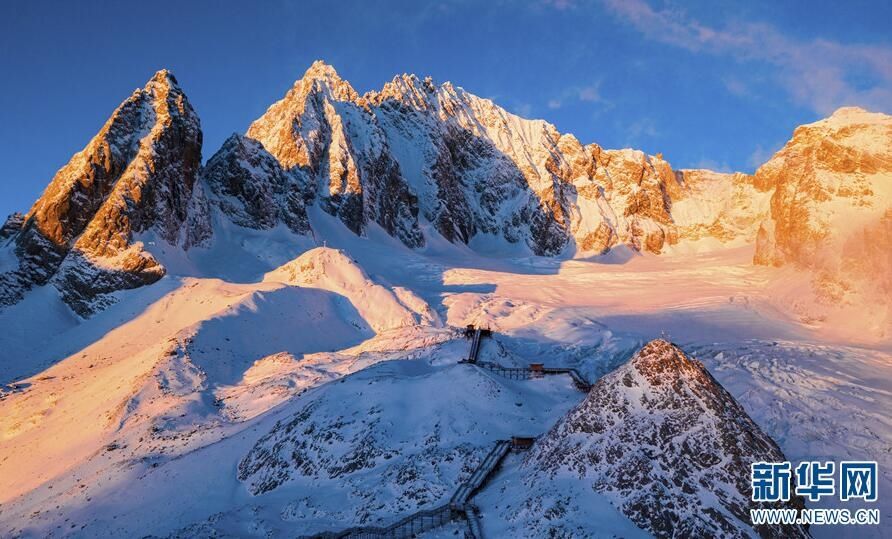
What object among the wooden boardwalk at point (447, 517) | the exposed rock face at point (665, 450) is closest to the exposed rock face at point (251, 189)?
the wooden boardwalk at point (447, 517)

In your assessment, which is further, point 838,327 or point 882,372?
point 838,327

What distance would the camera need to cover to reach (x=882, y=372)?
45.2 m

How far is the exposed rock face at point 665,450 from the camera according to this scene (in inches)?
701

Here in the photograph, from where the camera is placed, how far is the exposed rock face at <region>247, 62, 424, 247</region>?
377 feet

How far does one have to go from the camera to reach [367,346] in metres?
50.8

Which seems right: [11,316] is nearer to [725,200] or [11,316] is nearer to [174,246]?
[174,246]

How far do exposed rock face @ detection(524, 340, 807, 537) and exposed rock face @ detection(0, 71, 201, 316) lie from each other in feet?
182

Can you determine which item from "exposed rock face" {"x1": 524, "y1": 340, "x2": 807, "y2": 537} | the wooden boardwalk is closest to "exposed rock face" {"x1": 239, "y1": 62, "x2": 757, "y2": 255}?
the wooden boardwalk

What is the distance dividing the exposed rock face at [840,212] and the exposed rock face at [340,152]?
214 ft

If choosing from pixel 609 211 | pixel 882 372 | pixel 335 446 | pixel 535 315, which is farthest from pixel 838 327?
pixel 609 211

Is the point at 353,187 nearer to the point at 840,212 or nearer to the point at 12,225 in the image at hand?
the point at 12,225

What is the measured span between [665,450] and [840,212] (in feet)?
229

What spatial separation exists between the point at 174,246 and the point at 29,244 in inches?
550

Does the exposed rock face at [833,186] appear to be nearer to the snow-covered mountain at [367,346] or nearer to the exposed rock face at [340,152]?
the snow-covered mountain at [367,346]
